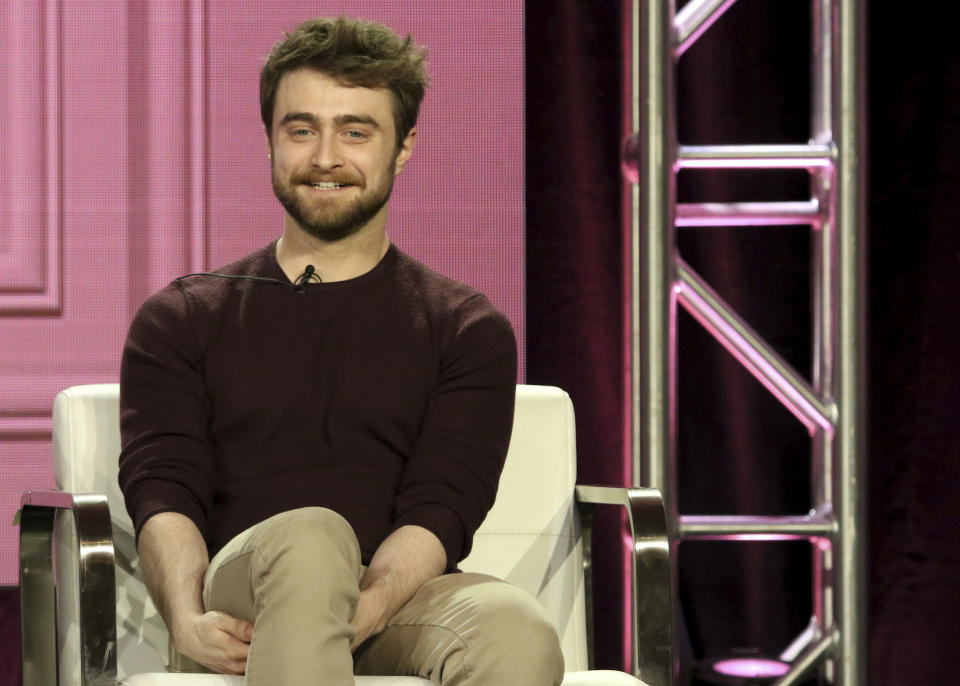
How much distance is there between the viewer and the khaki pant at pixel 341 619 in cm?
148

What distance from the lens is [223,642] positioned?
165 cm

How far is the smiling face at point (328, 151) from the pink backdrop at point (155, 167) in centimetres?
64

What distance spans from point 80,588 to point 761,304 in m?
1.76

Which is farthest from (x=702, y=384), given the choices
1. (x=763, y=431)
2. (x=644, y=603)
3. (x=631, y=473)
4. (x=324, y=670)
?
(x=324, y=670)

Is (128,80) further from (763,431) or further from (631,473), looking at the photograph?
(763,431)

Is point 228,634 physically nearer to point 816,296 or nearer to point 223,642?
point 223,642

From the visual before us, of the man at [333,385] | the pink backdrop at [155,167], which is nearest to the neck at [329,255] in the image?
the man at [333,385]

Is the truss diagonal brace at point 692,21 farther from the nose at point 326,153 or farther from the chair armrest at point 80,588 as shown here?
the chair armrest at point 80,588

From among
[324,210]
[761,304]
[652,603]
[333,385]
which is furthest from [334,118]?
[761,304]

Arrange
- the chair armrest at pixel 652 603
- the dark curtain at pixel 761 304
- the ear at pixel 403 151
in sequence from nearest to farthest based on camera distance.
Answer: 1. the chair armrest at pixel 652 603
2. the ear at pixel 403 151
3. the dark curtain at pixel 761 304

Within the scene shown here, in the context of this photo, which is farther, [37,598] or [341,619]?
[37,598]

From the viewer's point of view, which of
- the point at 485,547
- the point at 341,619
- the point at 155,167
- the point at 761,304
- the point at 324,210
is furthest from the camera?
the point at 761,304

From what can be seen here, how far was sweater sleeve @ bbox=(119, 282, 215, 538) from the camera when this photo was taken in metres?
1.89

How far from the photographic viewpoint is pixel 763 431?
2.95m
